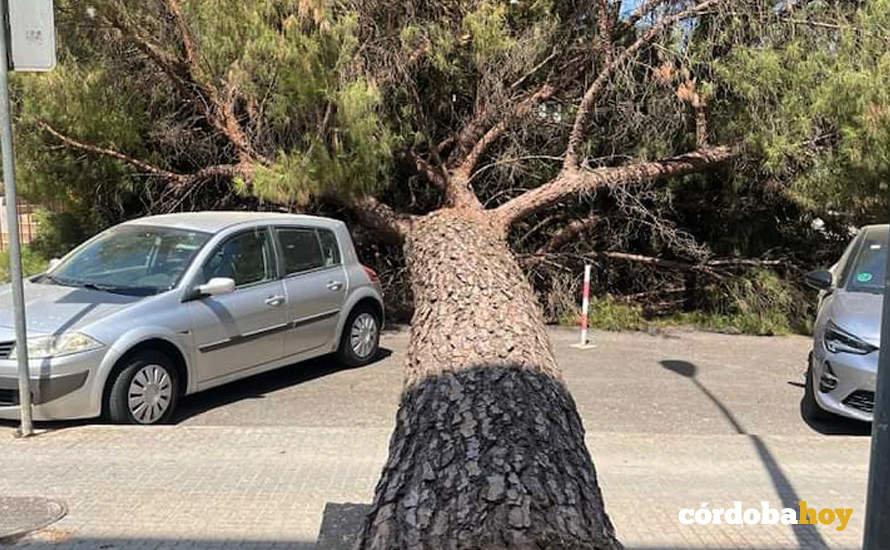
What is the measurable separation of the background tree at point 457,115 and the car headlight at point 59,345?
2.47m

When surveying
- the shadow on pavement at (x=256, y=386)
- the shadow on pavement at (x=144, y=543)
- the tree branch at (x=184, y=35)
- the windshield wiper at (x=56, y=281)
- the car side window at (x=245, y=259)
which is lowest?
the shadow on pavement at (x=256, y=386)

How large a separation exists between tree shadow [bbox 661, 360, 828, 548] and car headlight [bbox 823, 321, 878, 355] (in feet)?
3.10

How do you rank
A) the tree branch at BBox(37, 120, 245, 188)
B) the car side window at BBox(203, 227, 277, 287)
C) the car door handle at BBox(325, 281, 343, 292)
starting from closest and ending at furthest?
the car side window at BBox(203, 227, 277, 287), the car door handle at BBox(325, 281, 343, 292), the tree branch at BBox(37, 120, 245, 188)

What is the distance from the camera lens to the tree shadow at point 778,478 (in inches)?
165

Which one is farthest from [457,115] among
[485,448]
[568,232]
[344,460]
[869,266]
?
[485,448]

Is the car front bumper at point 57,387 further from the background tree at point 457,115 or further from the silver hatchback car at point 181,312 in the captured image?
the background tree at point 457,115

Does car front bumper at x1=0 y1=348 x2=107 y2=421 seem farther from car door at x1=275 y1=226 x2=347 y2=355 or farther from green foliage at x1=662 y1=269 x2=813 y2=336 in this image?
green foliage at x1=662 y1=269 x2=813 y2=336

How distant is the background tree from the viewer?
880cm

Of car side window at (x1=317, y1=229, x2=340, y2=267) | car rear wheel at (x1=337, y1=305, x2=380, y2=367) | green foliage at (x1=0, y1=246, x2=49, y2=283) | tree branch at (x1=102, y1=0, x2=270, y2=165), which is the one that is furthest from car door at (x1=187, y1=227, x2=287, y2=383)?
green foliage at (x1=0, y1=246, x2=49, y2=283)

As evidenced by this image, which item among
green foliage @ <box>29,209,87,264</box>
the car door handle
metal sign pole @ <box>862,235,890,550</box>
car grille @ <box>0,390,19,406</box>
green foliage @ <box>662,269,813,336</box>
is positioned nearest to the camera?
metal sign pole @ <box>862,235,890,550</box>

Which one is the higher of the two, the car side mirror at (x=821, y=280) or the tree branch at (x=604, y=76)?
the tree branch at (x=604, y=76)

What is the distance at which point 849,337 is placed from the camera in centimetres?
616

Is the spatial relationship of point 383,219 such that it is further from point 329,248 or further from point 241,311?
point 241,311
